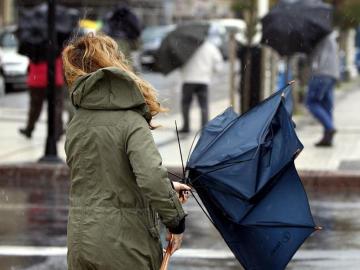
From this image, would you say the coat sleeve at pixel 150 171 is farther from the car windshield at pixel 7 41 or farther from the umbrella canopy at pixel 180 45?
the car windshield at pixel 7 41

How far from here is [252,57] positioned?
16719mm

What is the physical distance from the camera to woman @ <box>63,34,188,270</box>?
4156 mm

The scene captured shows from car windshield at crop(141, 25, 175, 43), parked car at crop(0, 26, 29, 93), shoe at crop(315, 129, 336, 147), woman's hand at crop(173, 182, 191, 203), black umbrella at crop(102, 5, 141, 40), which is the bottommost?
car windshield at crop(141, 25, 175, 43)

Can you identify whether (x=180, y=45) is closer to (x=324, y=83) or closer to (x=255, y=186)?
(x=324, y=83)

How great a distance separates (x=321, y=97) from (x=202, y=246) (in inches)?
233

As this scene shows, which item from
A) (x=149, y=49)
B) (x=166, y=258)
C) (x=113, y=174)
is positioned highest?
(x=113, y=174)

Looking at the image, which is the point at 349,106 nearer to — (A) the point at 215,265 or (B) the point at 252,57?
(B) the point at 252,57

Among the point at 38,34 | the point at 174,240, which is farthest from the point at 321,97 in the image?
the point at 174,240

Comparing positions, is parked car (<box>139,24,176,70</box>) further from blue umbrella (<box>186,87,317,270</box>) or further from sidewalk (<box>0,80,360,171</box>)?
blue umbrella (<box>186,87,317,270</box>)

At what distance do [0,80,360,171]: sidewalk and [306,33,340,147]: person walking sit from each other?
12.8 inches

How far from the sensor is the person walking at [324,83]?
46.0ft

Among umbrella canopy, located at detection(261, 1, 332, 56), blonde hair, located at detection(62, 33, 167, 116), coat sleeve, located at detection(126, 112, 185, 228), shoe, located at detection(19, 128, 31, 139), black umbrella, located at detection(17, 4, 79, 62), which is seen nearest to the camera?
coat sleeve, located at detection(126, 112, 185, 228)

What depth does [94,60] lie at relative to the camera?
430 cm

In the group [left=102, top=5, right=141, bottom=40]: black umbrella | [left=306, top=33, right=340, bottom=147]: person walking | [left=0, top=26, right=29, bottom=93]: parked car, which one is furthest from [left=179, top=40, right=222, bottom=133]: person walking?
[left=0, top=26, right=29, bottom=93]: parked car
